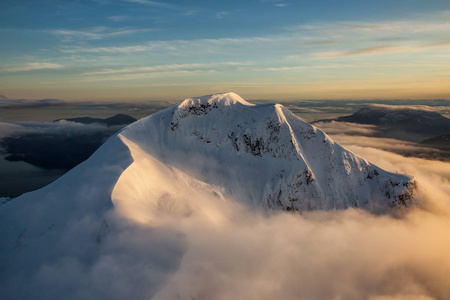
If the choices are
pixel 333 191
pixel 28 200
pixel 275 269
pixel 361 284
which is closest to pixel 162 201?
pixel 28 200

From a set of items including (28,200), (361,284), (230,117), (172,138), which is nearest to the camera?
(28,200)

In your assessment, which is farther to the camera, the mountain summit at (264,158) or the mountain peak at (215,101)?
the mountain peak at (215,101)

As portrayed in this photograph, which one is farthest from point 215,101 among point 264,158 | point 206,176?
point 206,176

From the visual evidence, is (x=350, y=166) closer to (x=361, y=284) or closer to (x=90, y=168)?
(x=361, y=284)

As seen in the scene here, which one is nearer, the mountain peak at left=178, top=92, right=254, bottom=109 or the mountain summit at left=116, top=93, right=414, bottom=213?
the mountain summit at left=116, top=93, right=414, bottom=213

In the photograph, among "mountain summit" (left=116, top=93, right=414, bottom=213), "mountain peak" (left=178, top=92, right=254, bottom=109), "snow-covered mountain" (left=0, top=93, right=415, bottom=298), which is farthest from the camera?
"mountain peak" (left=178, top=92, right=254, bottom=109)

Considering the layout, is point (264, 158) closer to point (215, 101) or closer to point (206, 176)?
point (206, 176)

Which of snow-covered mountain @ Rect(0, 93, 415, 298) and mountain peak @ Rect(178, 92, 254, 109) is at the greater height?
mountain peak @ Rect(178, 92, 254, 109)

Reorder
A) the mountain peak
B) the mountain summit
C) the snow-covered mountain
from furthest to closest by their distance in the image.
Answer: the mountain peak → the mountain summit → the snow-covered mountain
